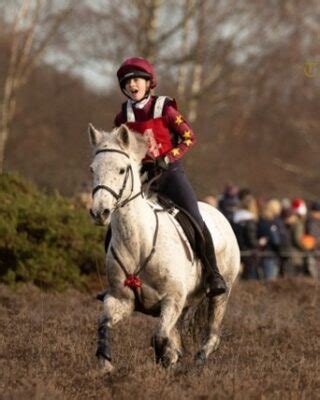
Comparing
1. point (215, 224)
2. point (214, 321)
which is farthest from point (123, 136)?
point (214, 321)

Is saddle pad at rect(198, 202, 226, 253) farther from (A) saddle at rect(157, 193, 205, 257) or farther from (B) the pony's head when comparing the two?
(B) the pony's head

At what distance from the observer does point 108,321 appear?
8.45 metres

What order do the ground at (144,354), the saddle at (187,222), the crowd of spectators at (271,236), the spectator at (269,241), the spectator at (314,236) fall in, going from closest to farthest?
the ground at (144,354)
the saddle at (187,222)
the crowd of spectators at (271,236)
the spectator at (269,241)
the spectator at (314,236)

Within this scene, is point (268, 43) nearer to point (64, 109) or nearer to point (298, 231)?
point (64, 109)

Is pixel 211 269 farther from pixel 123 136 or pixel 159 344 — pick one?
pixel 123 136

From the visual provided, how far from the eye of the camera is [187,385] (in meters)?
7.91

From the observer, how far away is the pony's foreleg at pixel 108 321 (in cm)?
829

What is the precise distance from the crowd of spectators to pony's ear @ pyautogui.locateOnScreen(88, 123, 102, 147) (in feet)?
33.9

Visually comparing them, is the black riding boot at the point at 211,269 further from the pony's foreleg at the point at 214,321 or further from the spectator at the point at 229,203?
the spectator at the point at 229,203

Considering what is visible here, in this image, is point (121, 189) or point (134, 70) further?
point (134, 70)

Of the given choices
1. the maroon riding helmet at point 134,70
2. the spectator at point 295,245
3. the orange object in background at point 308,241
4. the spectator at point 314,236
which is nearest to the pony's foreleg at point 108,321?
the maroon riding helmet at point 134,70

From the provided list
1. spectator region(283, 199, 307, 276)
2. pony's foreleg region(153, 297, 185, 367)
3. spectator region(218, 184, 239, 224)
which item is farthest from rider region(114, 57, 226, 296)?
spectator region(283, 199, 307, 276)

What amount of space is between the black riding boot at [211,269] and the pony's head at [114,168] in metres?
1.15

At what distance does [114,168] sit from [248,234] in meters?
10.9
